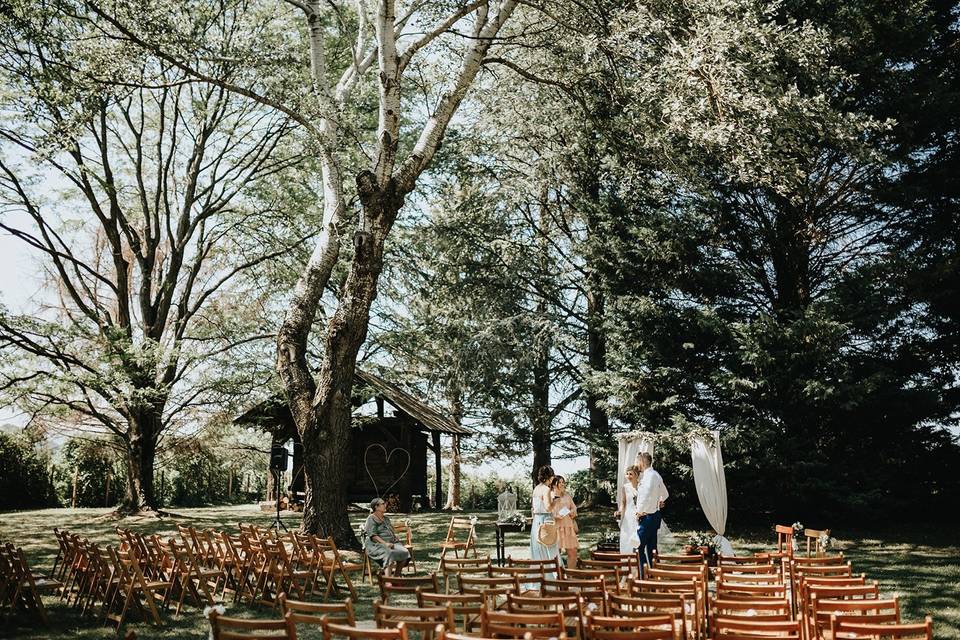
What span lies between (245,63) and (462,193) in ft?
43.2

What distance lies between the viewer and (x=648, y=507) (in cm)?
1079

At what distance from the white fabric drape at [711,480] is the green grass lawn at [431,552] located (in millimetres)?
2107

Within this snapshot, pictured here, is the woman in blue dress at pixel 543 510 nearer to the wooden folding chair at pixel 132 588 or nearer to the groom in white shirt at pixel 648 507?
the groom in white shirt at pixel 648 507

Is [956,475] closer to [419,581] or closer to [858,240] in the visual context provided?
[858,240]

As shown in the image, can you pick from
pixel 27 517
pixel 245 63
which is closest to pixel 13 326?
pixel 27 517

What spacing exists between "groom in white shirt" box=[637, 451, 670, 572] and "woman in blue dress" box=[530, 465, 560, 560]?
4.15ft

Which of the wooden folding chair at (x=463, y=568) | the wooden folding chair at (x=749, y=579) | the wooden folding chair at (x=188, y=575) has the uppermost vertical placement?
the wooden folding chair at (x=463, y=568)

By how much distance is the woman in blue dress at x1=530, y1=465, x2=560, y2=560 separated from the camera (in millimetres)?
10586

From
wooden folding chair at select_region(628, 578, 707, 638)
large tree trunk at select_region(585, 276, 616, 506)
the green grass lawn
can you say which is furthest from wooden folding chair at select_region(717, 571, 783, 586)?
large tree trunk at select_region(585, 276, 616, 506)

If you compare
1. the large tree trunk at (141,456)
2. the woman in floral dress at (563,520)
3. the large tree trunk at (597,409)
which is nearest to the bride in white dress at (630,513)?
the woman in floral dress at (563,520)

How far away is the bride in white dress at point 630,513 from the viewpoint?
1202 centimetres

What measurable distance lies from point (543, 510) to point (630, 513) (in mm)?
2540

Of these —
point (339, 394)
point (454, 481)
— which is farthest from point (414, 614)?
point (454, 481)

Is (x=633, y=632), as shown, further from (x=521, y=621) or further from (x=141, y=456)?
(x=141, y=456)
